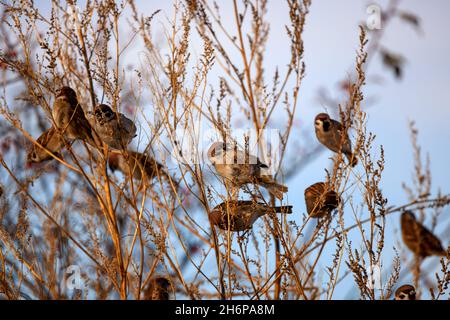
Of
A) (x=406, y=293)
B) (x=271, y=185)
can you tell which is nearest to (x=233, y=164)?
(x=271, y=185)

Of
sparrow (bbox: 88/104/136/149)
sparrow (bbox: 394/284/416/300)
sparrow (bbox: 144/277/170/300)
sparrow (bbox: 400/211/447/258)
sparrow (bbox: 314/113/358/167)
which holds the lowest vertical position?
sparrow (bbox: 394/284/416/300)

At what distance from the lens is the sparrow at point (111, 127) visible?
12.7ft

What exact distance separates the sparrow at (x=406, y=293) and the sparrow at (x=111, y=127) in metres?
2.37

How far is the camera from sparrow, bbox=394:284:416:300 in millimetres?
4645

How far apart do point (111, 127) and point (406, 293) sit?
8.40 ft

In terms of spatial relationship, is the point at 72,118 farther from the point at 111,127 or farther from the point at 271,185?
the point at 271,185

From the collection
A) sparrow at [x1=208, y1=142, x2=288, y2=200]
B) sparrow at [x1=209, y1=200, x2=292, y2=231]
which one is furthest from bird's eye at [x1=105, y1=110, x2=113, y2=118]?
sparrow at [x1=209, y1=200, x2=292, y2=231]

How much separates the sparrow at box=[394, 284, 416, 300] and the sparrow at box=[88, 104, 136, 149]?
2373 mm

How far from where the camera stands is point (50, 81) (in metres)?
3.95

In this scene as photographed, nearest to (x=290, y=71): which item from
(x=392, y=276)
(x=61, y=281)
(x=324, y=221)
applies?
(x=324, y=221)

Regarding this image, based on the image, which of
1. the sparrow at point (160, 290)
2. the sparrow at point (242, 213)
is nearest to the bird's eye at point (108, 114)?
the sparrow at point (242, 213)

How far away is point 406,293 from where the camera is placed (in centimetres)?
469

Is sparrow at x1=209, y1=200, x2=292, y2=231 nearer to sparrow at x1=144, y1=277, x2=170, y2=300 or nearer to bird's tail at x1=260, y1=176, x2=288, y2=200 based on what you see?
bird's tail at x1=260, y1=176, x2=288, y2=200
